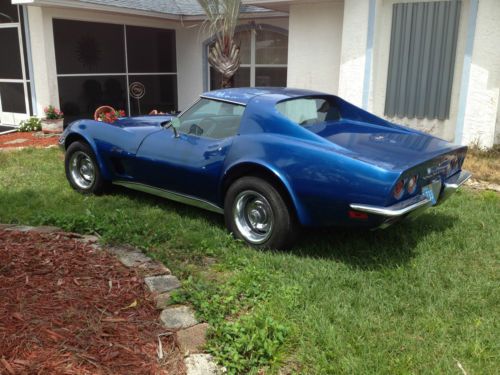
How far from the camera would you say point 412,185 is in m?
3.89

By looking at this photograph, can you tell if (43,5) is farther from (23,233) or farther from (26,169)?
(23,233)

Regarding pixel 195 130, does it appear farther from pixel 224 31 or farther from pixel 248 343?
pixel 224 31

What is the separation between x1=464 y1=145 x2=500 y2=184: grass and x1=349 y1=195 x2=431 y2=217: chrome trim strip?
3588 mm

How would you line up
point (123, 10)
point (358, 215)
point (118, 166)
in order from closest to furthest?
1. point (358, 215)
2. point (118, 166)
3. point (123, 10)

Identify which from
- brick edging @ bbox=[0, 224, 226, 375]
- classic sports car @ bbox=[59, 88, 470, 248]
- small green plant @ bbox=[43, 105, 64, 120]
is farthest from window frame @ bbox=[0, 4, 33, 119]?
brick edging @ bbox=[0, 224, 226, 375]

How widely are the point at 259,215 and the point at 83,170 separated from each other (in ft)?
9.29

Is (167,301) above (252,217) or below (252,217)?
below

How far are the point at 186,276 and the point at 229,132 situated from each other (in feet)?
5.06

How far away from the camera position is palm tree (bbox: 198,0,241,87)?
33.8 ft

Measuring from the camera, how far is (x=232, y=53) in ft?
35.2

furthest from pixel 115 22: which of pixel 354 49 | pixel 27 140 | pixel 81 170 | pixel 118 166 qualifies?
pixel 118 166

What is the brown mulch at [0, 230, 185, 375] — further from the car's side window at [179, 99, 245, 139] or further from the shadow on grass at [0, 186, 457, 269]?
the car's side window at [179, 99, 245, 139]

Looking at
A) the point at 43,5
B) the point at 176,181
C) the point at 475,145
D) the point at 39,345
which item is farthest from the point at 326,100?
the point at 43,5

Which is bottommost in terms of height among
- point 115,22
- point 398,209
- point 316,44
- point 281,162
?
point 398,209
